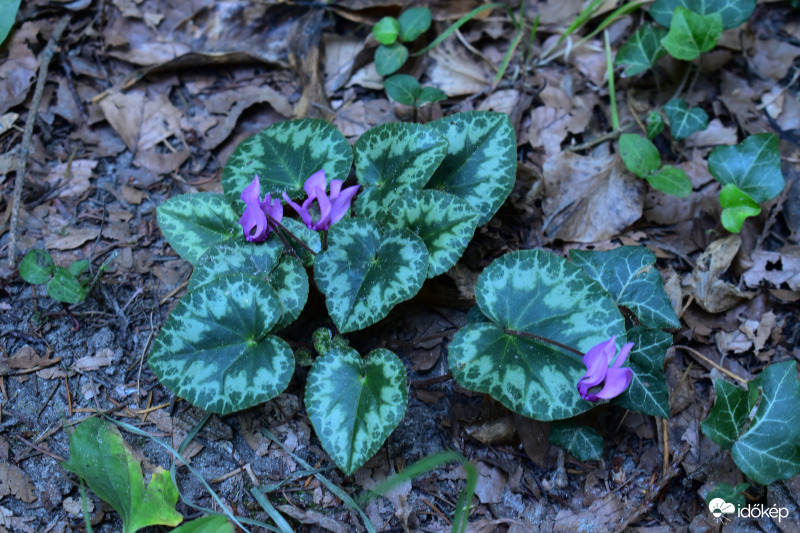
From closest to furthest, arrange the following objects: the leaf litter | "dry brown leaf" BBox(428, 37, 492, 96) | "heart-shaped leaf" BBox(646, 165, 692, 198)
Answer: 1. the leaf litter
2. "heart-shaped leaf" BBox(646, 165, 692, 198)
3. "dry brown leaf" BBox(428, 37, 492, 96)

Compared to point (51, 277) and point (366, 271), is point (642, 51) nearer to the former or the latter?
point (366, 271)

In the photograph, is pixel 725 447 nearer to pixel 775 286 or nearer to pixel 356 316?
pixel 775 286

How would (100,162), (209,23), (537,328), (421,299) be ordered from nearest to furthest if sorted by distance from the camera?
(537,328) < (421,299) < (100,162) < (209,23)

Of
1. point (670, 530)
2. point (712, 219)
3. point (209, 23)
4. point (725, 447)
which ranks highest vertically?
point (209, 23)

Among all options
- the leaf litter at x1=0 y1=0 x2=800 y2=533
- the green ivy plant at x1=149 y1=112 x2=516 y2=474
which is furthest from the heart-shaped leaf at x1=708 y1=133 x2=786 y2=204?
the green ivy plant at x1=149 y1=112 x2=516 y2=474

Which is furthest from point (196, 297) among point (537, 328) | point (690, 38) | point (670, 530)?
point (690, 38)

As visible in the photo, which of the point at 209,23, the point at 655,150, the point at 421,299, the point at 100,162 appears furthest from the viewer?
the point at 209,23

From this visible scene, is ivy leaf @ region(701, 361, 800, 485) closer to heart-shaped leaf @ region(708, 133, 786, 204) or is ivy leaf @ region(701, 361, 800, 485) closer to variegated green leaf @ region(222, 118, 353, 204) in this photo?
heart-shaped leaf @ region(708, 133, 786, 204)

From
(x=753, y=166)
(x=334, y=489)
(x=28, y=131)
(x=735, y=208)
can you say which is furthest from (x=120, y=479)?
(x=753, y=166)
